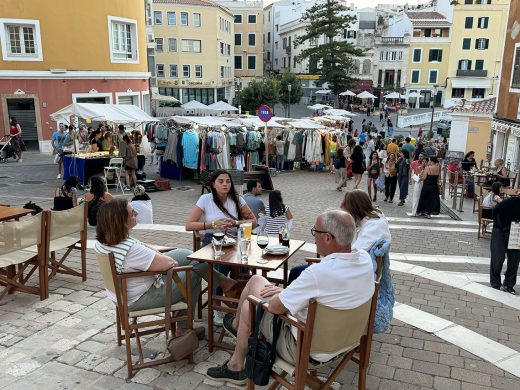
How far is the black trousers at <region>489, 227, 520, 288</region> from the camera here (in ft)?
19.8

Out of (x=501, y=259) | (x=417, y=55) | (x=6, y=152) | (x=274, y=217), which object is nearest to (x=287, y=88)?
(x=417, y=55)

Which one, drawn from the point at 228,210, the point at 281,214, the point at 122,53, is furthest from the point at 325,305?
the point at 122,53

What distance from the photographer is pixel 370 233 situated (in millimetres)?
4203

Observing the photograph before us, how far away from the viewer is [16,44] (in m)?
19.0

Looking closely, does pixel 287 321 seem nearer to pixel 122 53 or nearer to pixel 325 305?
pixel 325 305

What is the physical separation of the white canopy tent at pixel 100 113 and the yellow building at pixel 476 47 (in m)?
42.3

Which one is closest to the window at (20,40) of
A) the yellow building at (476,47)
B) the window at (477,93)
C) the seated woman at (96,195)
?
the seated woman at (96,195)

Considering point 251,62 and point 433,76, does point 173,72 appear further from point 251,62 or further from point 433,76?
point 433,76

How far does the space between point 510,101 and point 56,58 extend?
18.0m

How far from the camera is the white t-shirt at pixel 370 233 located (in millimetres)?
4156

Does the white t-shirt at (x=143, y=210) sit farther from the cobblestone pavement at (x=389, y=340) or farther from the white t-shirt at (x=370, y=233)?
the white t-shirt at (x=370, y=233)

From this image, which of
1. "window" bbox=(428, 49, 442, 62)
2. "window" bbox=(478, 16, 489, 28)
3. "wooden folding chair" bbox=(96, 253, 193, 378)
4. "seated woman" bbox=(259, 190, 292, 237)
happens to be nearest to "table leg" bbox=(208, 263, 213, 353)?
"wooden folding chair" bbox=(96, 253, 193, 378)

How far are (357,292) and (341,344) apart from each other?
0.41m

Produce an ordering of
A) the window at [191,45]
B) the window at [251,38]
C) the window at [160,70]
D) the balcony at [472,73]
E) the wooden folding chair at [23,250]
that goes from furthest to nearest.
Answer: the window at [251,38] < the balcony at [472,73] < the window at [160,70] < the window at [191,45] < the wooden folding chair at [23,250]
